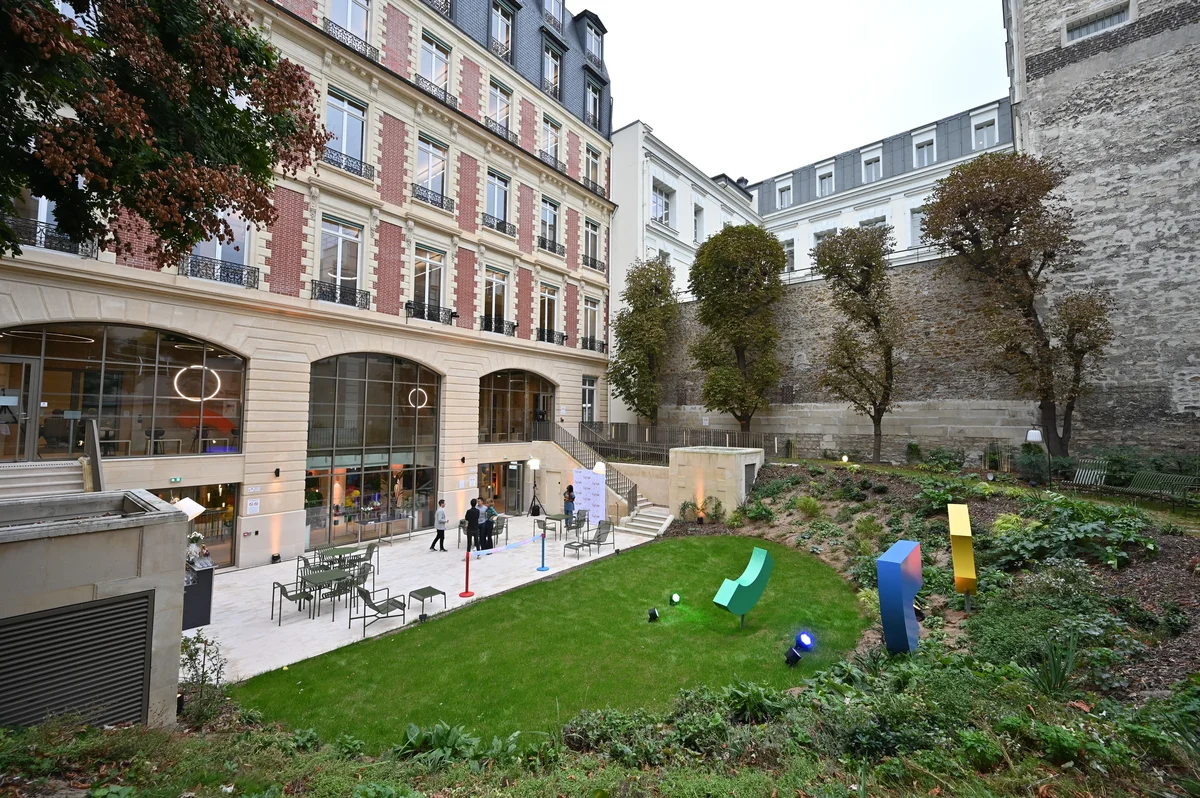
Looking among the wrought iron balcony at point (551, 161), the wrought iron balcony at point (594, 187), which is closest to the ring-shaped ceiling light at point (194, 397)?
the wrought iron balcony at point (551, 161)

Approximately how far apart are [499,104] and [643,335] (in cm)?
1160

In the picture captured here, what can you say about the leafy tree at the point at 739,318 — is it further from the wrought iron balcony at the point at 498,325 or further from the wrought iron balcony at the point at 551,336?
the wrought iron balcony at the point at 498,325

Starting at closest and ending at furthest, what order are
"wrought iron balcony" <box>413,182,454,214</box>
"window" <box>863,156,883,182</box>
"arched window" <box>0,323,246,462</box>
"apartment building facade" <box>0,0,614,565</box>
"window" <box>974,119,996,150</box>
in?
"arched window" <box>0,323,246,462</box> < "apartment building facade" <box>0,0,614,565</box> < "wrought iron balcony" <box>413,182,454,214</box> < "window" <box>974,119,996,150</box> < "window" <box>863,156,883,182</box>

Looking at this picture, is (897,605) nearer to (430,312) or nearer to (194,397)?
(194,397)

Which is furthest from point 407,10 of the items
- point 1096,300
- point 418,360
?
point 1096,300

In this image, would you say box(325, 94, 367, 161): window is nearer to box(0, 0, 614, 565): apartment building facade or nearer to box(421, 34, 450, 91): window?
box(0, 0, 614, 565): apartment building facade

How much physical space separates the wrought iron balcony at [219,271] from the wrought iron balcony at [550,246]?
11.6 metres

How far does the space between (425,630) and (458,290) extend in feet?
43.2

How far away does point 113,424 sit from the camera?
11758 mm

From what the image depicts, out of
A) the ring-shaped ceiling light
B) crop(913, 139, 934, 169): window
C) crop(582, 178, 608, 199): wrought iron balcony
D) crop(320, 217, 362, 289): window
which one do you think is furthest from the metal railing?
crop(913, 139, 934, 169): window

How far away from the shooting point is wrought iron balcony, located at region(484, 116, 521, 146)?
1995 centimetres

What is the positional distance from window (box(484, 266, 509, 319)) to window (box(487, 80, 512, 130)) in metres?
6.27

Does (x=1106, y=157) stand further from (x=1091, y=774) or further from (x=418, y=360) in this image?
(x=418, y=360)

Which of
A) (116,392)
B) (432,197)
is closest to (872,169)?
(432,197)
